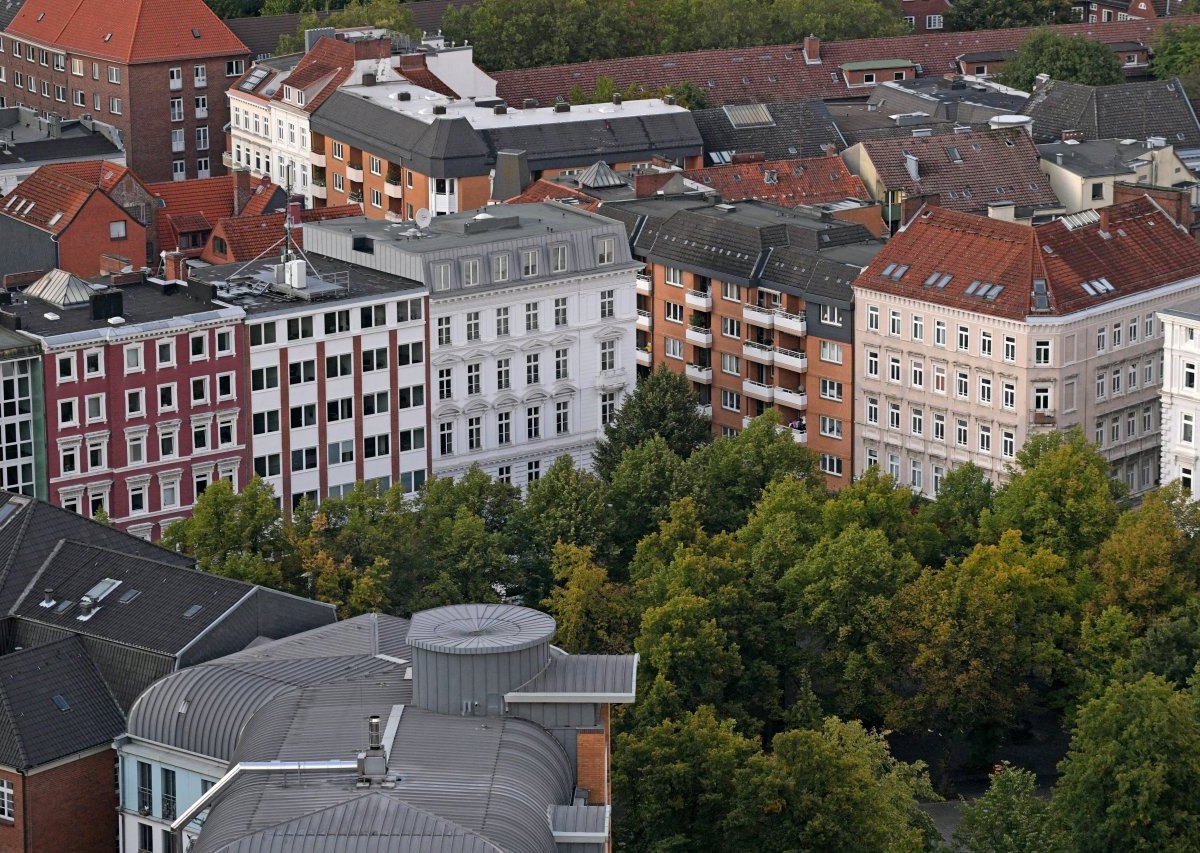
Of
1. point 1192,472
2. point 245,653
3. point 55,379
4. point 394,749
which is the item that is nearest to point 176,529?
point 55,379

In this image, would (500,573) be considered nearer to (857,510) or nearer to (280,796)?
(857,510)

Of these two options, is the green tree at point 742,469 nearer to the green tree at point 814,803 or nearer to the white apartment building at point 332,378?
the white apartment building at point 332,378

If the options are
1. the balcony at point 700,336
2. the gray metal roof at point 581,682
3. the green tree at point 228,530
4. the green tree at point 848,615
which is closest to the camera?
the gray metal roof at point 581,682

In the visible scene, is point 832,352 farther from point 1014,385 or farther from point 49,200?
point 49,200

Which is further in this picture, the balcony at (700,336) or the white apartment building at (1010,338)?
the balcony at (700,336)

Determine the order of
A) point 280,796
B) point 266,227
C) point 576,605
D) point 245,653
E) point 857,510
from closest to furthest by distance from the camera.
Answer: point 280,796 → point 245,653 → point 576,605 → point 857,510 → point 266,227

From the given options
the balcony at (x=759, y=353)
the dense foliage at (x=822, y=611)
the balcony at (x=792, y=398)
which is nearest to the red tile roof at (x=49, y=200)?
the balcony at (x=759, y=353)

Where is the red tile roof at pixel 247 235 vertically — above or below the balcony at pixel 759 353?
above
